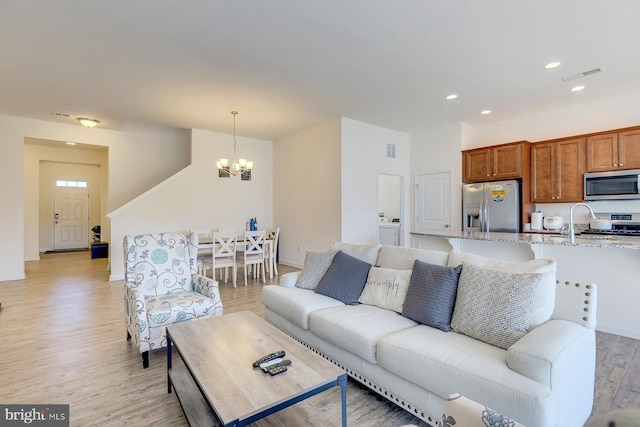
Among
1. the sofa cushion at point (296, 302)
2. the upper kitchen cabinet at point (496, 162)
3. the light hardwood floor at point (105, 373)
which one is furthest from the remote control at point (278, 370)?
the upper kitchen cabinet at point (496, 162)

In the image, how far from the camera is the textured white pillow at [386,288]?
7.97ft

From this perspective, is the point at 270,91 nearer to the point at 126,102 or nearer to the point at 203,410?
the point at 126,102

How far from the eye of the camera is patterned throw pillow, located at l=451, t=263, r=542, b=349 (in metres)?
1.76

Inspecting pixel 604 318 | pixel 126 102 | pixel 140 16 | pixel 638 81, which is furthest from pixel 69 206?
pixel 638 81

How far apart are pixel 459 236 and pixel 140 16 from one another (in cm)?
385

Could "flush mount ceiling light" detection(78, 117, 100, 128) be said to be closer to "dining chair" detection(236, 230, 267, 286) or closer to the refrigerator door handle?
"dining chair" detection(236, 230, 267, 286)

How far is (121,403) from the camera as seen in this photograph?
6.67 feet

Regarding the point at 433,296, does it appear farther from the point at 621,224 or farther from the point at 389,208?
the point at 389,208

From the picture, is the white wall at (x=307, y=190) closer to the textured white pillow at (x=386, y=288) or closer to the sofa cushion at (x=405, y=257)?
the sofa cushion at (x=405, y=257)

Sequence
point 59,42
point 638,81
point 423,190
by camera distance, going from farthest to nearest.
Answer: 1. point 423,190
2. point 638,81
3. point 59,42

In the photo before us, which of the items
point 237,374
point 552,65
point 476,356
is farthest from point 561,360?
point 552,65

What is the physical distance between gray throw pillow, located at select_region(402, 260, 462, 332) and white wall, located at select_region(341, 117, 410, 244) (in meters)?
3.39

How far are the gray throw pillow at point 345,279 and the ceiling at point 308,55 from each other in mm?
2161

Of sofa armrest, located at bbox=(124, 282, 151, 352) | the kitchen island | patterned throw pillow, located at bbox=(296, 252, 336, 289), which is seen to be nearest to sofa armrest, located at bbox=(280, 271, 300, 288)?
patterned throw pillow, located at bbox=(296, 252, 336, 289)
